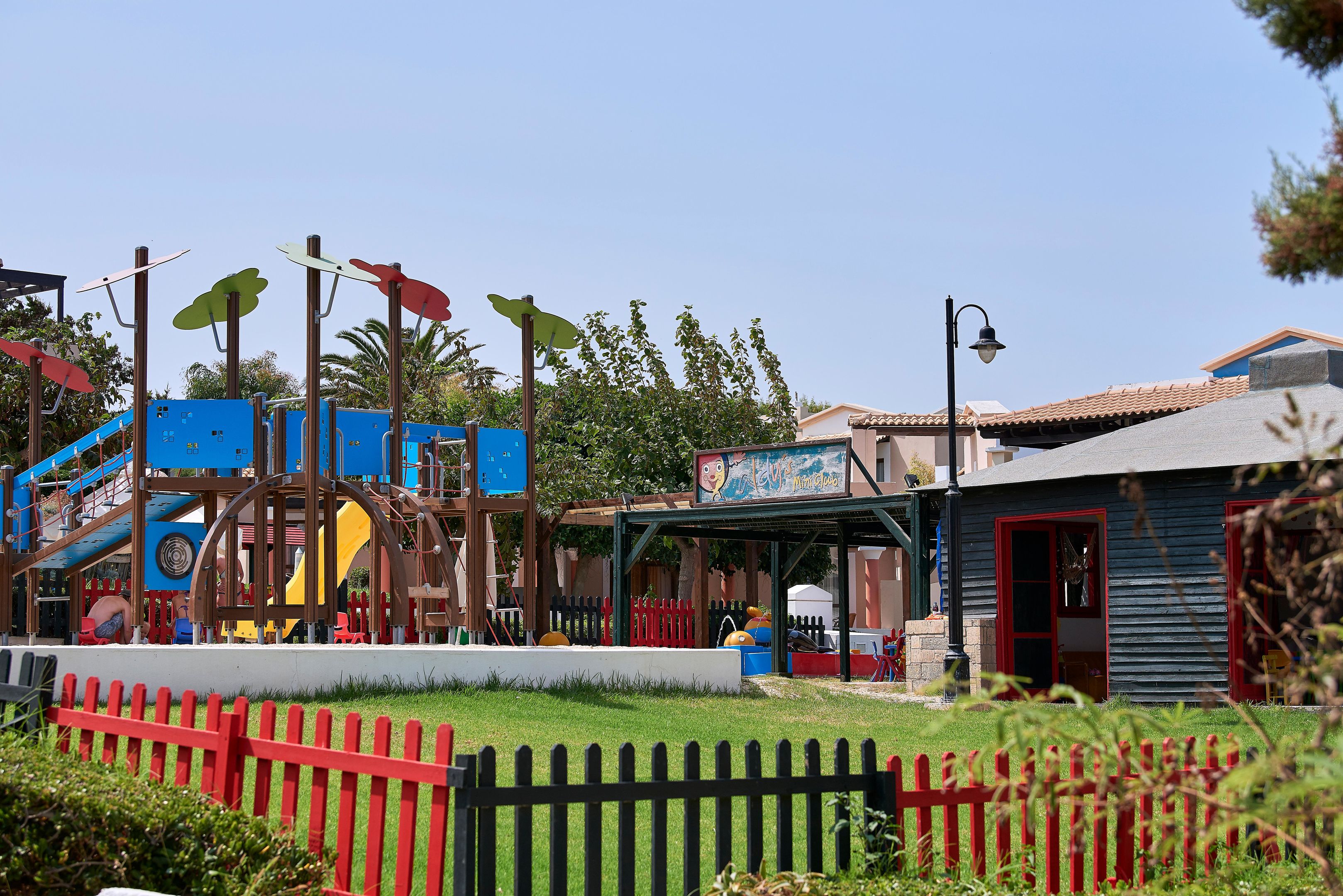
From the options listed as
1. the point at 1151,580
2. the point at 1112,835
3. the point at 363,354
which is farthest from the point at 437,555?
the point at 363,354

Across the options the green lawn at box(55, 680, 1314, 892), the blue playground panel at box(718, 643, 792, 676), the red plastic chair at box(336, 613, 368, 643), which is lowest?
the blue playground panel at box(718, 643, 792, 676)

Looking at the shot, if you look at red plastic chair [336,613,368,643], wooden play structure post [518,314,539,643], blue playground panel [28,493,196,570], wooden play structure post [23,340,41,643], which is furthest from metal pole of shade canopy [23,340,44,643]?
wooden play structure post [518,314,539,643]

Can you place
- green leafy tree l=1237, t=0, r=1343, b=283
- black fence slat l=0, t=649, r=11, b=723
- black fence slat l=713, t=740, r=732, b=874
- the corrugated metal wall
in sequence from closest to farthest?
1. green leafy tree l=1237, t=0, r=1343, b=283
2. black fence slat l=713, t=740, r=732, b=874
3. black fence slat l=0, t=649, r=11, b=723
4. the corrugated metal wall

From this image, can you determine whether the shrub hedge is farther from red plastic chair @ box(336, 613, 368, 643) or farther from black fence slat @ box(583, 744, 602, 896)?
red plastic chair @ box(336, 613, 368, 643)

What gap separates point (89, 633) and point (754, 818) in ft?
57.6

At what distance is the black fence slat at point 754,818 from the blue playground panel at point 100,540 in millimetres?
15643

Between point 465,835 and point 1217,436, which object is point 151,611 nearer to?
point 1217,436

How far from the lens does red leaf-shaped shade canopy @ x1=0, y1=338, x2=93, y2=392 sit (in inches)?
816

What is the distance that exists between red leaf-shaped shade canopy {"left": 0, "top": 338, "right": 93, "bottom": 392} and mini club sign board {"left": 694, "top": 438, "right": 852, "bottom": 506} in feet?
34.0

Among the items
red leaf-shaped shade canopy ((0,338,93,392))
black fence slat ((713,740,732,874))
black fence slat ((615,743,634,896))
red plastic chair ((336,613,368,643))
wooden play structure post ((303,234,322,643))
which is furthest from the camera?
red plastic chair ((336,613,368,643))

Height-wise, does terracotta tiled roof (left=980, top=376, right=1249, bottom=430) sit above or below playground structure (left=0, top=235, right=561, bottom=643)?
above

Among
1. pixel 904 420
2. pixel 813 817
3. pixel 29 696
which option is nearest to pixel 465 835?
pixel 813 817

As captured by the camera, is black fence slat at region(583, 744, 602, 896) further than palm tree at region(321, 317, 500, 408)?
No

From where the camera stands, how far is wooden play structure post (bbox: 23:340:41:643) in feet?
65.0
